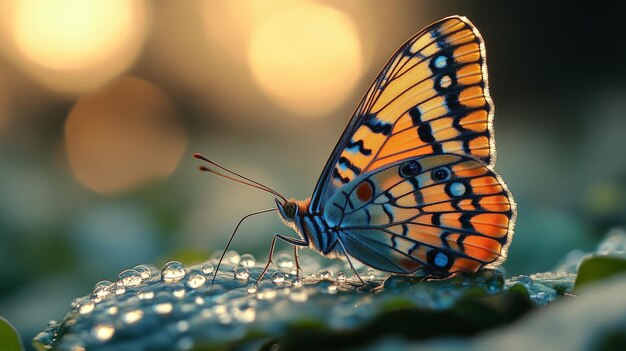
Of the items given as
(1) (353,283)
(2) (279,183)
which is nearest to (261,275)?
(1) (353,283)

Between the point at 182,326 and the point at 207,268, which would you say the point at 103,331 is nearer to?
the point at 182,326

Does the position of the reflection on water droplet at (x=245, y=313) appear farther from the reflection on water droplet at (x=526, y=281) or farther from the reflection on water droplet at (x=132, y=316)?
the reflection on water droplet at (x=526, y=281)

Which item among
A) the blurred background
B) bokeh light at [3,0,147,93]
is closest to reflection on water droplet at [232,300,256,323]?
the blurred background

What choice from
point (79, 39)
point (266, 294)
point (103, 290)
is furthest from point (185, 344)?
point (79, 39)

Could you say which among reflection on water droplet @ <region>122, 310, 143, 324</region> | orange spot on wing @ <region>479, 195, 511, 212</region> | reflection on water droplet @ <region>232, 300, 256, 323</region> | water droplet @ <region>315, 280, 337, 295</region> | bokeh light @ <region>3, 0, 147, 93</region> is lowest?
reflection on water droplet @ <region>232, 300, 256, 323</region>

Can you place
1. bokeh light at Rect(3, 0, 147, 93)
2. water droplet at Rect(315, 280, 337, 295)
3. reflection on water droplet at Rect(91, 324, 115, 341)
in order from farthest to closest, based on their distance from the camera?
1. bokeh light at Rect(3, 0, 147, 93)
2. water droplet at Rect(315, 280, 337, 295)
3. reflection on water droplet at Rect(91, 324, 115, 341)

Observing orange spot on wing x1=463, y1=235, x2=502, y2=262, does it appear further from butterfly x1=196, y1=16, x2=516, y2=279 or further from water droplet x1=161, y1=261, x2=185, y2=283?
water droplet x1=161, y1=261, x2=185, y2=283

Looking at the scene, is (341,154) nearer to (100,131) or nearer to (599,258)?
(599,258)
